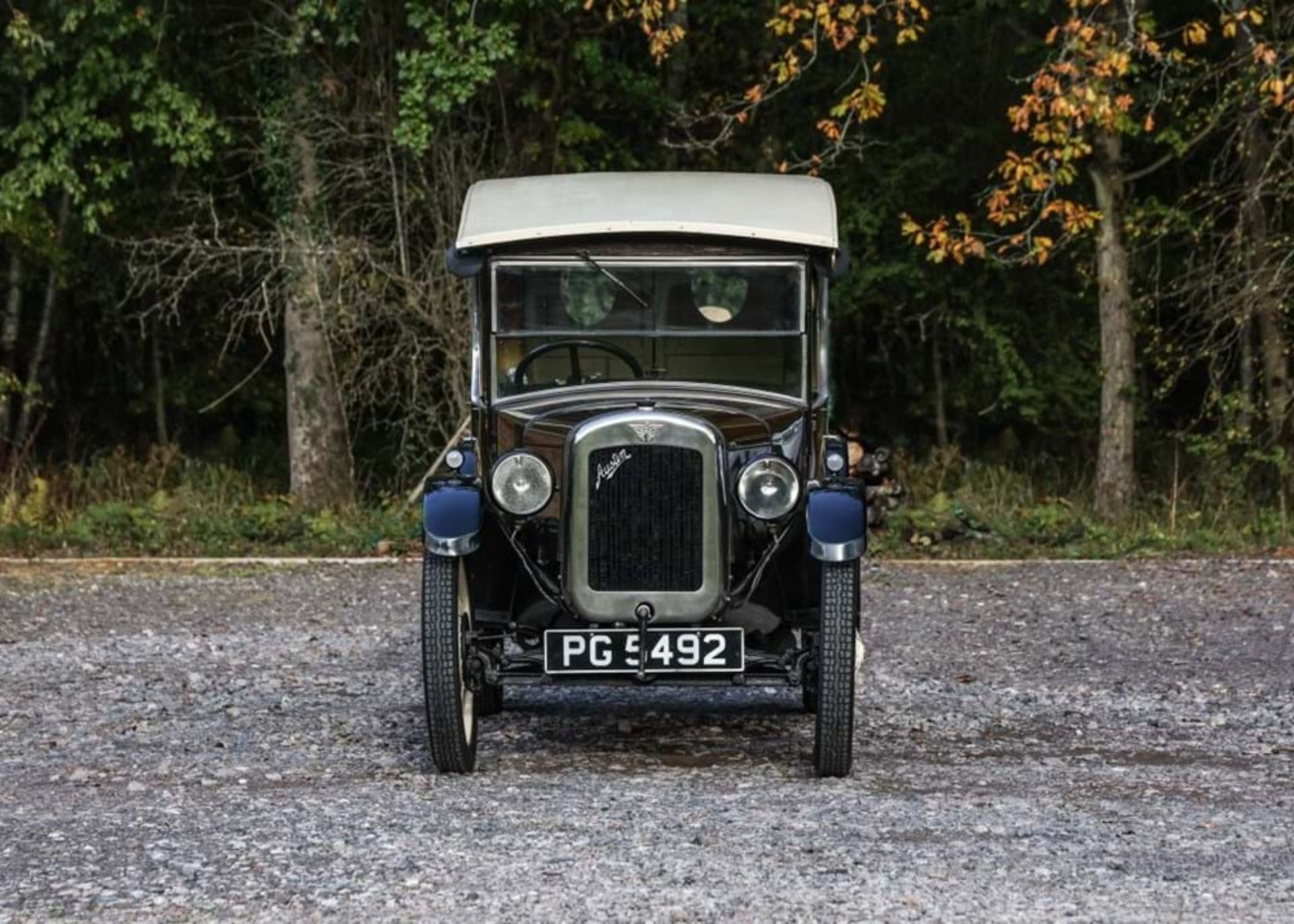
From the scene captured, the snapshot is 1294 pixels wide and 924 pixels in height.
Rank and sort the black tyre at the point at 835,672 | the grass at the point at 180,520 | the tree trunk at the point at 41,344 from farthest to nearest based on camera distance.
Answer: the tree trunk at the point at 41,344, the grass at the point at 180,520, the black tyre at the point at 835,672

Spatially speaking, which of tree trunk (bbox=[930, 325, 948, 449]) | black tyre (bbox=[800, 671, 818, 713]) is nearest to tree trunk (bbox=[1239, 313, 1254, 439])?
tree trunk (bbox=[930, 325, 948, 449])

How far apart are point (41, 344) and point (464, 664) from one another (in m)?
→ 17.0

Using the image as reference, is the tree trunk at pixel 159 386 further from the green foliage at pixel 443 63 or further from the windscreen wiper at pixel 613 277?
the windscreen wiper at pixel 613 277

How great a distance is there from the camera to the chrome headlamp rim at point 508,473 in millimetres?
8195

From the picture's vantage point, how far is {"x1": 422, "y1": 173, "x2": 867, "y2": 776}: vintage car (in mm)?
7996

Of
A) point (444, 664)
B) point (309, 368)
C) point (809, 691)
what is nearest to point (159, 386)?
point (309, 368)

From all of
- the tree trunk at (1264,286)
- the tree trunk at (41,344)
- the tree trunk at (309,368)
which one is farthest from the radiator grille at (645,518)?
the tree trunk at (41,344)

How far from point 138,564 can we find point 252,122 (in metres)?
6.61

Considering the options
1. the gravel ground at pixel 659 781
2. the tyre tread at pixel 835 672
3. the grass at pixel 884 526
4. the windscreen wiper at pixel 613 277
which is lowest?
the grass at pixel 884 526

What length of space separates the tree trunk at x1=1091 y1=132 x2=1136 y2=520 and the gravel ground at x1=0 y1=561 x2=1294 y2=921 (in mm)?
6202

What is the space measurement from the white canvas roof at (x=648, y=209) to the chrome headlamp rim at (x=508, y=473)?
1.10 m

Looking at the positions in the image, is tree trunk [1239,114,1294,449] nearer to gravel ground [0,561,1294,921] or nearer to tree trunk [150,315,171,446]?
gravel ground [0,561,1294,921]

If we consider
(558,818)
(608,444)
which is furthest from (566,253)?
(558,818)

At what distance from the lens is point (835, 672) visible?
788 centimetres
